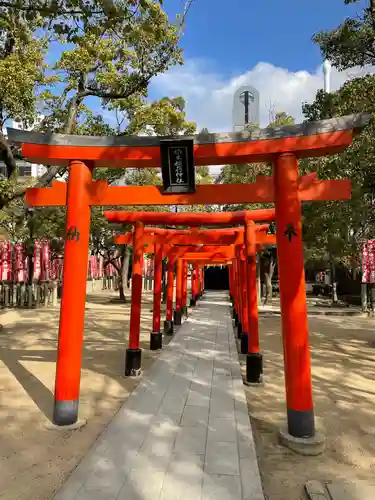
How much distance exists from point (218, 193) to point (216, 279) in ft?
135

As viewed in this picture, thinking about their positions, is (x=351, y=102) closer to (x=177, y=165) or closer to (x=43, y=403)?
(x=177, y=165)

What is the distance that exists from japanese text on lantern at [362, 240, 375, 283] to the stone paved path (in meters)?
12.6

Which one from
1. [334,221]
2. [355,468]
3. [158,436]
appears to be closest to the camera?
[355,468]

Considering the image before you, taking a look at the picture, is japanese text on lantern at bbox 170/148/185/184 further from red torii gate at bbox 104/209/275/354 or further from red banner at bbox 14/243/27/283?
red banner at bbox 14/243/27/283

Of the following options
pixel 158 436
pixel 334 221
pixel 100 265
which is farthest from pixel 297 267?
pixel 100 265

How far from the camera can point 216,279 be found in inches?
1805

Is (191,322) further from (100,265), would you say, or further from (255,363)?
(100,265)

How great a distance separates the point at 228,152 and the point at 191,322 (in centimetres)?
1092

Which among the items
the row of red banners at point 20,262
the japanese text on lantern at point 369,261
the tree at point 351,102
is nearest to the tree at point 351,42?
the tree at point 351,102

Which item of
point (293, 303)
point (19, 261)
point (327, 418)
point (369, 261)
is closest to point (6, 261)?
point (19, 261)

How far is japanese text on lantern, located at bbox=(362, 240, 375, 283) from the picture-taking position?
17.5 m

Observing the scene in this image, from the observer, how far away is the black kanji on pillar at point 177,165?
4.63 m

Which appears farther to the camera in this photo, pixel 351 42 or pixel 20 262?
pixel 20 262

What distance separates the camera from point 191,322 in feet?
48.8
